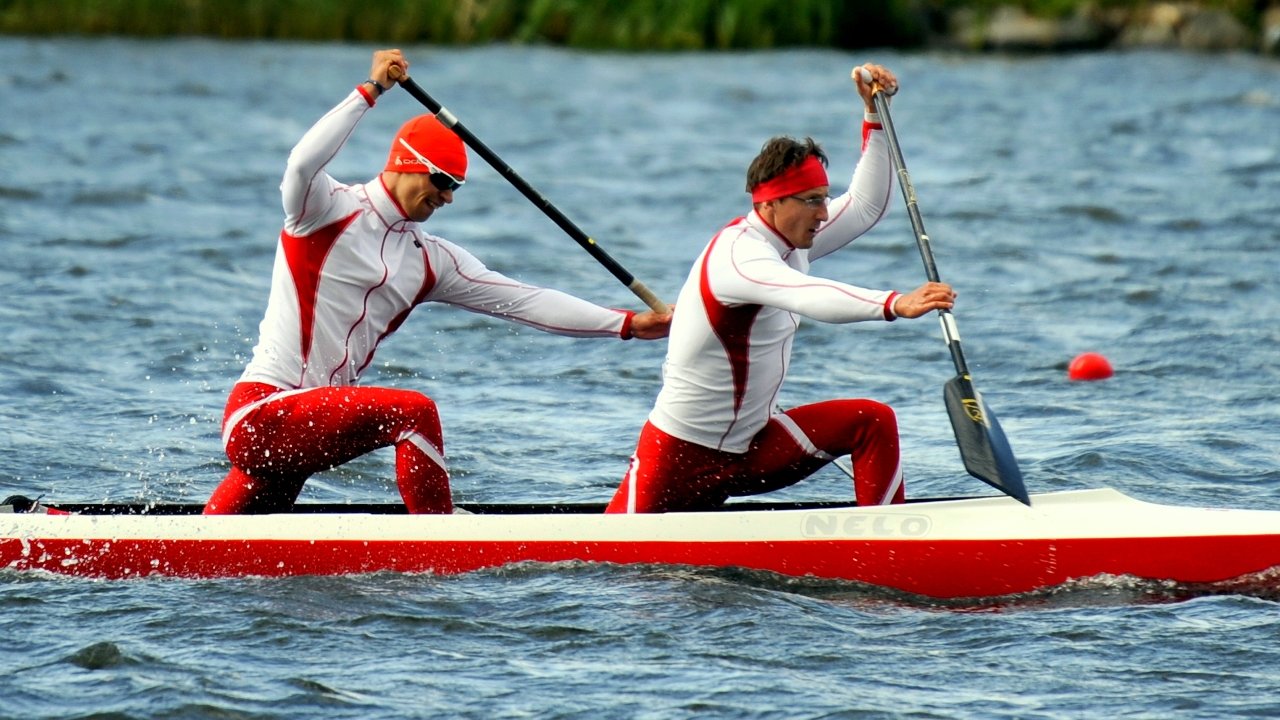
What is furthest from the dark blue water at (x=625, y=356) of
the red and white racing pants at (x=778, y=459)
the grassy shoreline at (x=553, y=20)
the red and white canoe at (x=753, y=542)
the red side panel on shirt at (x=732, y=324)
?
the red side panel on shirt at (x=732, y=324)

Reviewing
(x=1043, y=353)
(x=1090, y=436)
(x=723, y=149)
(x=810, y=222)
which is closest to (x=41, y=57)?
(x=723, y=149)

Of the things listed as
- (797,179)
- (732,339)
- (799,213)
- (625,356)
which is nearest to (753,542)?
(732,339)

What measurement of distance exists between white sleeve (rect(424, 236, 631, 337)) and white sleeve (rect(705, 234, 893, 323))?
30.3 inches

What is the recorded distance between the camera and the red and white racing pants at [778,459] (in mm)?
5625

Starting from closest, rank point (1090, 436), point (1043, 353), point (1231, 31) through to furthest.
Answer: point (1090, 436), point (1043, 353), point (1231, 31)

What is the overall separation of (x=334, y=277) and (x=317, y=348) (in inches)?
9.4

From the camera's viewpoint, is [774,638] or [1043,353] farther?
[1043,353]

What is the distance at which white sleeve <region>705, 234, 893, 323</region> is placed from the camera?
5.06 metres

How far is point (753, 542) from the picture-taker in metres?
5.70

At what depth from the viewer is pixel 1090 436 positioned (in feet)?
28.1

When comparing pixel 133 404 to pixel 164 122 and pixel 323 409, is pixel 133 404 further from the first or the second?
pixel 164 122

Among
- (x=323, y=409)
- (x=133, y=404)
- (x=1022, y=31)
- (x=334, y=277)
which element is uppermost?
(x=1022, y=31)

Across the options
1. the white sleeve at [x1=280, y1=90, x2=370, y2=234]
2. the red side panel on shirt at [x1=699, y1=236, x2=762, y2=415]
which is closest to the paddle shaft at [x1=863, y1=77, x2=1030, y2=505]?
the red side panel on shirt at [x1=699, y1=236, x2=762, y2=415]

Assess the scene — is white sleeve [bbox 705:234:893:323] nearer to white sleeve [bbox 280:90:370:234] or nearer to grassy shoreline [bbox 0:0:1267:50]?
white sleeve [bbox 280:90:370:234]
